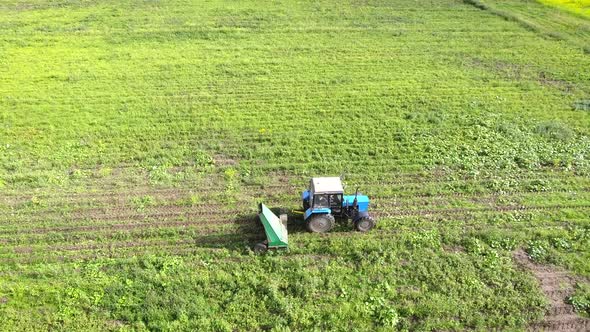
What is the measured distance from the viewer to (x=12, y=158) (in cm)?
1792

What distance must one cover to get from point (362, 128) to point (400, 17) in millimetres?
14440

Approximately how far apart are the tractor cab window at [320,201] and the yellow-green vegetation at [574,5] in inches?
1093

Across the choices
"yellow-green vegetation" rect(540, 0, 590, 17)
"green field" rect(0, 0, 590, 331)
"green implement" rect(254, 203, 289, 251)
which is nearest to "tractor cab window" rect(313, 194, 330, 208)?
"green field" rect(0, 0, 590, 331)

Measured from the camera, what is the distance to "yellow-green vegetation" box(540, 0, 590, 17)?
32.2 m

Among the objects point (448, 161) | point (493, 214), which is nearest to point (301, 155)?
point (448, 161)

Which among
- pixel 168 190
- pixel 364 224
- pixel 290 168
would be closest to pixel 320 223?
pixel 364 224

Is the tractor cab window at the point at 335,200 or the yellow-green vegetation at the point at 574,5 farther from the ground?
the yellow-green vegetation at the point at 574,5

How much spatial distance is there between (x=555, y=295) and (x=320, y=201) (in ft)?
22.5

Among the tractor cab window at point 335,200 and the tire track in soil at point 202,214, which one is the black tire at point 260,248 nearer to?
the tire track in soil at point 202,214

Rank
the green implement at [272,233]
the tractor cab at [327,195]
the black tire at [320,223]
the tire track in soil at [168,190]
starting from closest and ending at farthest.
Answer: the green implement at [272,233] → the tractor cab at [327,195] → the black tire at [320,223] → the tire track in soil at [168,190]

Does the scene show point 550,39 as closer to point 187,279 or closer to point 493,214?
point 493,214

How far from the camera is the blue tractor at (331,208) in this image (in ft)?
46.3

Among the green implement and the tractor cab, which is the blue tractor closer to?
the tractor cab

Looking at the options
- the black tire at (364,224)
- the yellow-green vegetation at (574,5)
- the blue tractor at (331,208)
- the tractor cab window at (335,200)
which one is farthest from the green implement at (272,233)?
the yellow-green vegetation at (574,5)
